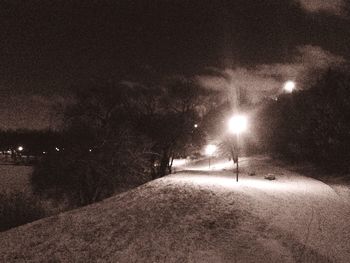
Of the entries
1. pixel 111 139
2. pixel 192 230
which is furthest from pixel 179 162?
pixel 192 230

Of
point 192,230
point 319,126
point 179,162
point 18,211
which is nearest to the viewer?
point 192,230

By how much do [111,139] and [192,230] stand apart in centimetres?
1516

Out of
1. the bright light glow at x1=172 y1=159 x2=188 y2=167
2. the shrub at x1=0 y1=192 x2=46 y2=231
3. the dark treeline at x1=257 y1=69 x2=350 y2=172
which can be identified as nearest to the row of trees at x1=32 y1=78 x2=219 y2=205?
the shrub at x1=0 y1=192 x2=46 y2=231

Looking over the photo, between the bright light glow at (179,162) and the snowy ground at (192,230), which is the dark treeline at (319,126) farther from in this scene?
the bright light glow at (179,162)

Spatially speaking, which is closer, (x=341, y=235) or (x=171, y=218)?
(x=341, y=235)

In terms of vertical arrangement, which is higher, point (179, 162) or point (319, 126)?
point (319, 126)

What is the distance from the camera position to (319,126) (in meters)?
24.6

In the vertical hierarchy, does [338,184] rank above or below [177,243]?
above

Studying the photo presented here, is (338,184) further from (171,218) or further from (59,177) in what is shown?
(59,177)

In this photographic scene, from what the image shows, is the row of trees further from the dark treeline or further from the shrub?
the dark treeline

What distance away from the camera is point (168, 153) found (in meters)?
35.2

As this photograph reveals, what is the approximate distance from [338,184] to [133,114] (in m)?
19.9

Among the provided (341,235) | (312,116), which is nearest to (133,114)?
(312,116)

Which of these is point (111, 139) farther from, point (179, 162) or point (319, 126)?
point (179, 162)
